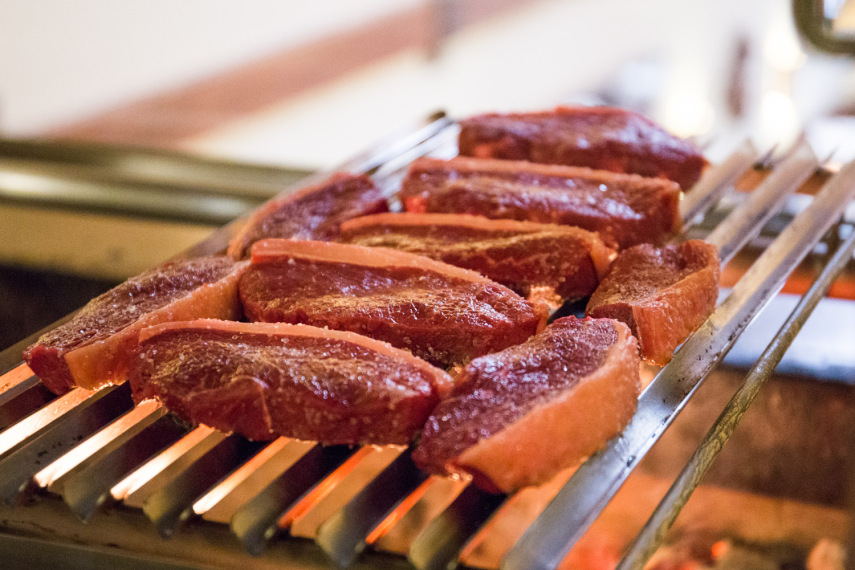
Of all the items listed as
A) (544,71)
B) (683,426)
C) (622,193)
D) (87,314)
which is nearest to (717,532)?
(683,426)

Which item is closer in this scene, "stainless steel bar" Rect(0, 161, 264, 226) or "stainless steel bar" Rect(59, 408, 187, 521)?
"stainless steel bar" Rect(59, 408, 187, 521)

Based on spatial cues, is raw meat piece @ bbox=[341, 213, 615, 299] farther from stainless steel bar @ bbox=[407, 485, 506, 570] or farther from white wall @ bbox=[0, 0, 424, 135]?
white wall @ bbox=[0, 0, 424, 135]

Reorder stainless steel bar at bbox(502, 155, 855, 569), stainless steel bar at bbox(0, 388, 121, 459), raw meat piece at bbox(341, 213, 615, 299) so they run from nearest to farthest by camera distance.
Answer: stainless steel bar at bbox(502, 155, 855, 569)
stainless steel bar at bbox(0, 388, 121, 459)
raw meat piece at bbox(341, 213, 615, 299)

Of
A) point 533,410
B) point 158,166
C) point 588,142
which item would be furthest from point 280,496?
point 158,166

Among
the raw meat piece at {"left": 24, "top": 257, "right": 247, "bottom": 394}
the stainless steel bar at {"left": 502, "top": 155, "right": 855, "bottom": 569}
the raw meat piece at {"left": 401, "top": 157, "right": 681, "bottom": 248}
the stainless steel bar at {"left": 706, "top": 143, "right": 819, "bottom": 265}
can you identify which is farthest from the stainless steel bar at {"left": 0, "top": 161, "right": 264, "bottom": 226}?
the stainless steel bar at {"left": 502, "top": 155, "right": 855, "bottom": 569}

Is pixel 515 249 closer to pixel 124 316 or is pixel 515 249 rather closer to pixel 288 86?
pixel 124 316

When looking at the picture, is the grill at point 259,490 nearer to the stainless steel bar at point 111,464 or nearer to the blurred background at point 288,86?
the stainless steel bar at point 111,464
